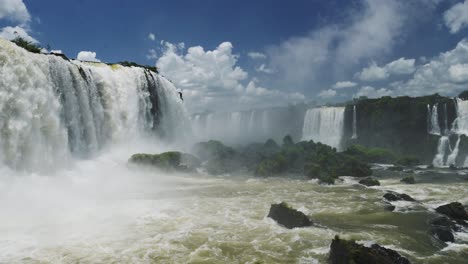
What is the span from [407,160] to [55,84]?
31.7 metres

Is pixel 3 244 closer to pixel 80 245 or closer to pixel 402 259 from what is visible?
pixel 80 245

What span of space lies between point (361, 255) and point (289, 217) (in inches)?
171

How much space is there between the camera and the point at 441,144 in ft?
122

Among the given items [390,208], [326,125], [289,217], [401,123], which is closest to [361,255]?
[289,217]

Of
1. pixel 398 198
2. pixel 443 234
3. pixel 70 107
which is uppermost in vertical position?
pixel 70 107

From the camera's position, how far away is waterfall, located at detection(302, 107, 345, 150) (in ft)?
160

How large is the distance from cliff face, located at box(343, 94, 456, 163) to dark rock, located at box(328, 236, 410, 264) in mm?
33915

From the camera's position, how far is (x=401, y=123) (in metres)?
43.8

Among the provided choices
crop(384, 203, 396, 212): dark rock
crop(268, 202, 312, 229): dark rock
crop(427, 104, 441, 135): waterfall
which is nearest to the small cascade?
crop(427, 104, 441, 135): waterfall

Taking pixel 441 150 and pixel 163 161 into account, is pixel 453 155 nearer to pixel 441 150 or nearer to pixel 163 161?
pixel 441 150

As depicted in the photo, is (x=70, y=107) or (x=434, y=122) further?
(x=434, y=122)

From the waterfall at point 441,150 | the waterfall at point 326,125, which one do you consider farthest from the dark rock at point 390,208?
the waterfall at point 326,125

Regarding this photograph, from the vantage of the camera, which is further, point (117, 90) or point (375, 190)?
point (117, 90)

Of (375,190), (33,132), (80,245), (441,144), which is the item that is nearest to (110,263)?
(80,245)
